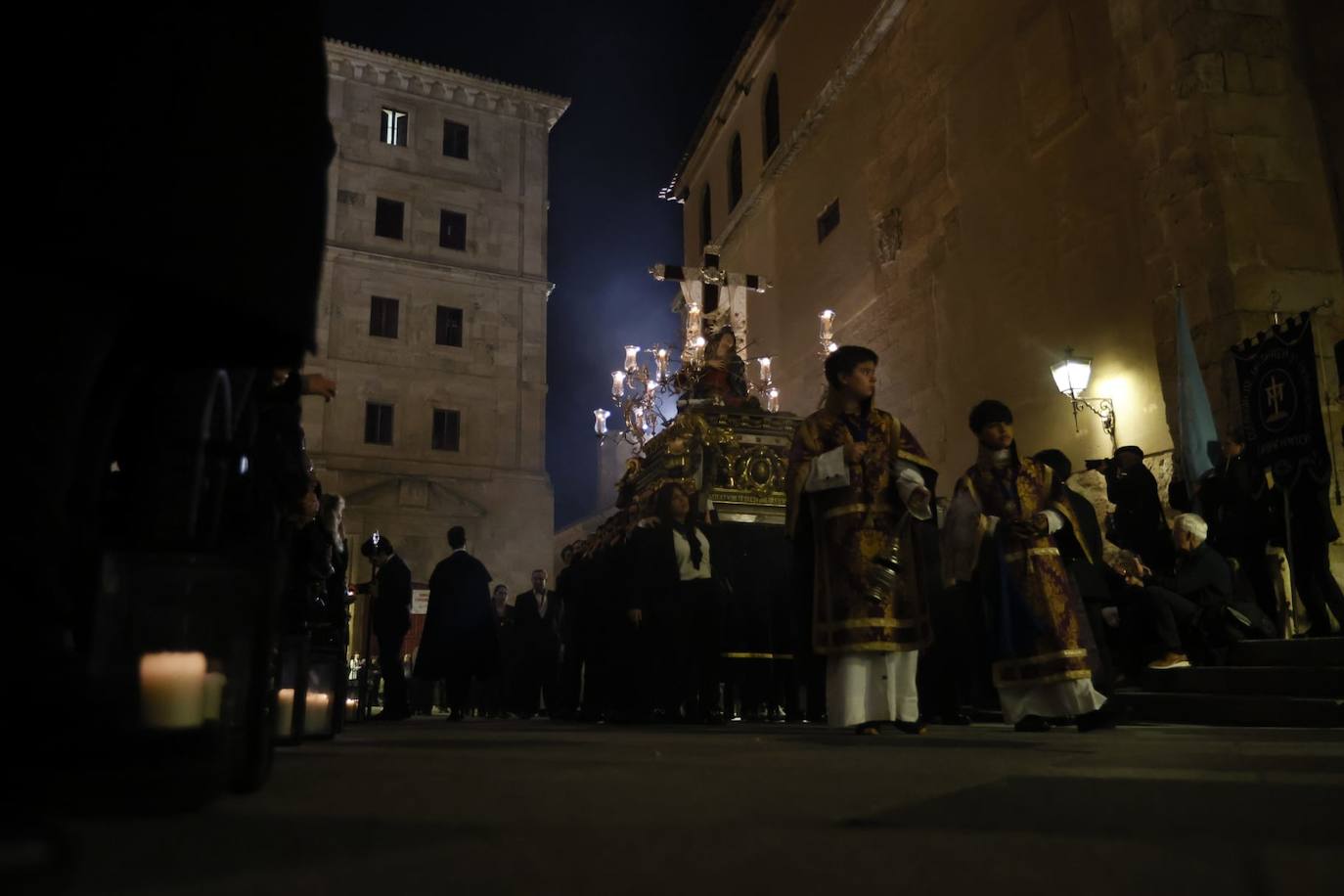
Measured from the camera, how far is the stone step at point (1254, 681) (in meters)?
6.30

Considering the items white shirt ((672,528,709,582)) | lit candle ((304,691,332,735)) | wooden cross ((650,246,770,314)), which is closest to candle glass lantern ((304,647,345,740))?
lit candle ((304,691,332,735))

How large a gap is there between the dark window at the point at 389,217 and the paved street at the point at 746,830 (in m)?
29.3

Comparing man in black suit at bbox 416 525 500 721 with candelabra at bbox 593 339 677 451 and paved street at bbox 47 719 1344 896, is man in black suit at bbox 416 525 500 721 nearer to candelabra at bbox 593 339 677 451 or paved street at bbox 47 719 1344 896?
candelabra at bbox 593 339 677 451

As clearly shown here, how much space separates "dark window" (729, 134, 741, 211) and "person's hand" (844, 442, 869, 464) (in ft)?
69.3

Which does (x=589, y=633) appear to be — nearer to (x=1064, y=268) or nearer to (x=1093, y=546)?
(x=1093, y=546)

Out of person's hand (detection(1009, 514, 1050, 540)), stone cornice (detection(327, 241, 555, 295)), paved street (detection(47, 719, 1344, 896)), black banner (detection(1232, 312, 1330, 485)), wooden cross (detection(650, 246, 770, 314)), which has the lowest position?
paved street (detection(47, 719, 1344, 896))

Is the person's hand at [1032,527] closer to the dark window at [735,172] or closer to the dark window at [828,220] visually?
the dark window at [828,220]

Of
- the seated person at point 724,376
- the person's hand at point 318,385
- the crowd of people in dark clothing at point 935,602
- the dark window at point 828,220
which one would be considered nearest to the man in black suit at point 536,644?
the crowd of people in dark clothing at point 935,602

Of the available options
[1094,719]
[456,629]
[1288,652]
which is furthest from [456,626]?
[1288,652]

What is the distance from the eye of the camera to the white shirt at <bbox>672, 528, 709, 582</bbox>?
308 inches

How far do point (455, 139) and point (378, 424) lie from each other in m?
10.1

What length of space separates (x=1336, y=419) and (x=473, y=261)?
84.3 ft

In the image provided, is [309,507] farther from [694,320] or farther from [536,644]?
[694,320]

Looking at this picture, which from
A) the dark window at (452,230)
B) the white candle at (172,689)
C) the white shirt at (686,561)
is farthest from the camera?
the dark window at (452,230)
